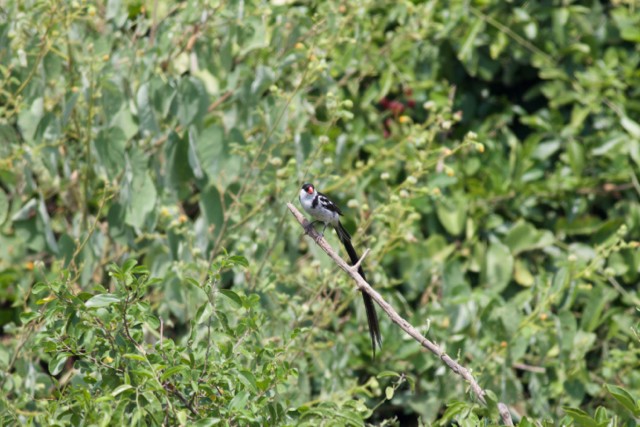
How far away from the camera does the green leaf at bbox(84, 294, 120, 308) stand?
2.57m

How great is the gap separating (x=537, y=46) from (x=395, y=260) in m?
1.59

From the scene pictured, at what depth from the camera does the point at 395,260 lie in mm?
5176

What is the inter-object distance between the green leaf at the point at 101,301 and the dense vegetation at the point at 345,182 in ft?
1.24

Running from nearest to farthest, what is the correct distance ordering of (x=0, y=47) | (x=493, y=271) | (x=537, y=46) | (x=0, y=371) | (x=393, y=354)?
(x=0, y=371) → (x=0, y=47) → (x=393, y=354) → (x=493, y=271) → (x=537, y=46)

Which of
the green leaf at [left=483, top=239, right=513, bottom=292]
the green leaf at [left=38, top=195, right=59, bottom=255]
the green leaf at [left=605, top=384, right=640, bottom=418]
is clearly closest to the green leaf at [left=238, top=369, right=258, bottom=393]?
the green leaf at [left=605, top=384, right=640, bottom=418]

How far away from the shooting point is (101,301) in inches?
101

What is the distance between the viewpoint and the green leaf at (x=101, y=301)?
2.57m

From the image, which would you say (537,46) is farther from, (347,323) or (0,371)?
(0,371)

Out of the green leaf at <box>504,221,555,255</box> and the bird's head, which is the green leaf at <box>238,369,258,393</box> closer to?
the bird's head

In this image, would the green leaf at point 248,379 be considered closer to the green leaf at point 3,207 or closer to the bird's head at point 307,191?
the bird's head at point 307,191

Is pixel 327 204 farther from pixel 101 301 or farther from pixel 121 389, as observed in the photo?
pixel 121 389

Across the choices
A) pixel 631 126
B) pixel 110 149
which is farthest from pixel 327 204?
pixel 631 126

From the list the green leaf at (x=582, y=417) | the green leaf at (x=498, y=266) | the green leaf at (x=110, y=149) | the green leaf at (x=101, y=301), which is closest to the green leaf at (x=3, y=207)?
the green leaf at (x=110, y=149)

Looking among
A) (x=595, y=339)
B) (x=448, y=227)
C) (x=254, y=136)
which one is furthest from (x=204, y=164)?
(x=595, y=339)
